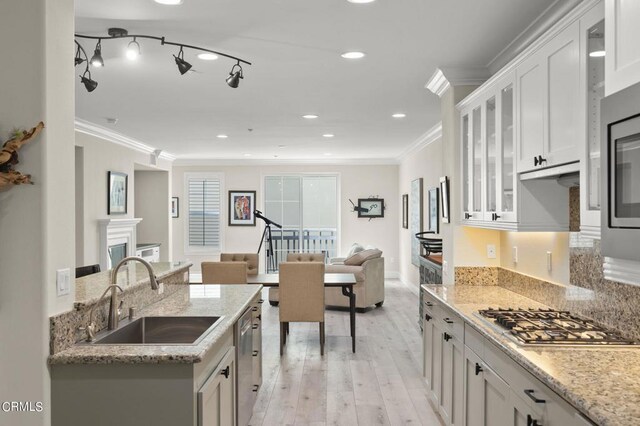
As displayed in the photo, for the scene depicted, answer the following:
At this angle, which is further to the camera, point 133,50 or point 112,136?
point 112,136

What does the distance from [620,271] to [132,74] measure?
12.9ft

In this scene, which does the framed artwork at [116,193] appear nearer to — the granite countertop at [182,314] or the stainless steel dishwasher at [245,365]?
the granite countertop at [182,314]

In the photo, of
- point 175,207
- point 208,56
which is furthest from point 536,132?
point 175,207

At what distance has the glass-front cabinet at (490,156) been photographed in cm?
309

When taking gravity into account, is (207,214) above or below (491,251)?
above

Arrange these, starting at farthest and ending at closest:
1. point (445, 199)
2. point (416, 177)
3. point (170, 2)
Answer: point (416, 177) → point (445, 199) → point (170, 2)

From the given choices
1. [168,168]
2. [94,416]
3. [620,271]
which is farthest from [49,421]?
[168,168]

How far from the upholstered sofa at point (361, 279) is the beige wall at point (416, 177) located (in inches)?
41.5

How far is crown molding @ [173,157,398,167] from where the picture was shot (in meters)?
11.2

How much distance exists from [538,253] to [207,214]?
8.92 m

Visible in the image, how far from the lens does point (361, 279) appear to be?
24.6ft

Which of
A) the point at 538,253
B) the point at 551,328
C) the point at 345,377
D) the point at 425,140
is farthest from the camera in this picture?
the point at 425,140

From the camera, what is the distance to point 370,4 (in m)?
2.84

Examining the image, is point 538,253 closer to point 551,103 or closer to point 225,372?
point 551,103
